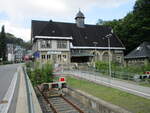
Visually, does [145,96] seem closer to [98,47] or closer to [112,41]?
[98,47]

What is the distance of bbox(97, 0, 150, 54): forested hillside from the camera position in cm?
4269

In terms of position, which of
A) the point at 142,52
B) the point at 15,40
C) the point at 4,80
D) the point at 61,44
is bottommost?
the point at 4,80

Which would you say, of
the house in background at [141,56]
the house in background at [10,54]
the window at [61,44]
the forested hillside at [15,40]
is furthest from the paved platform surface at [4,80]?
the forested hillside at [15,40]

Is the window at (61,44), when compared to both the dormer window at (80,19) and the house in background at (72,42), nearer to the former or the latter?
the house in background at (72,42)

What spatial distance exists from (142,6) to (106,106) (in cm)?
3904

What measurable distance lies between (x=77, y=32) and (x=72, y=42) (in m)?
4.87

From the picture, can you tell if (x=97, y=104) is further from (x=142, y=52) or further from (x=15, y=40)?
(x=15, y=40)

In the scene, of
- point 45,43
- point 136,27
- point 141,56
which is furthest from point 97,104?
point 136,27

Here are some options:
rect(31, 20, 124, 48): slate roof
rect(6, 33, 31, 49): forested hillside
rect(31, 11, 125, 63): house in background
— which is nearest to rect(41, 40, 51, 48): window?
rect(31, 11, 125, 63): house in background

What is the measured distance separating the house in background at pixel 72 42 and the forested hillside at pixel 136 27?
3.95 metres

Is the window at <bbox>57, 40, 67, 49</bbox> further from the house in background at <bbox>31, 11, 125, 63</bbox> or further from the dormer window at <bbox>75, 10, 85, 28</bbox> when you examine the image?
the dormer window at <bbox>75, 10, 85, 28</bbox>

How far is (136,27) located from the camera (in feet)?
149

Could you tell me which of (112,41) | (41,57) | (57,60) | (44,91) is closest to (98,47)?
(112,41)

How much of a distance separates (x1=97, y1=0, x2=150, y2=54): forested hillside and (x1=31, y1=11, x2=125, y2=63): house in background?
3.95 m
